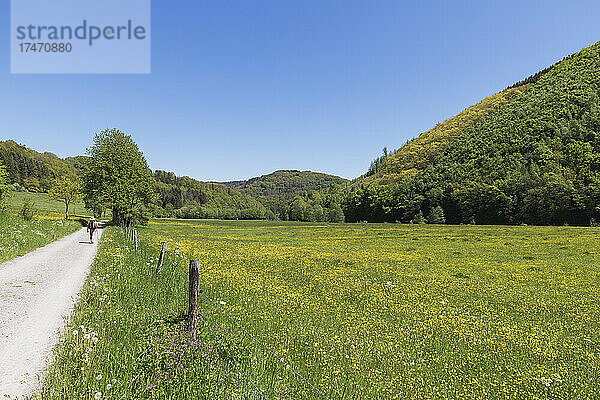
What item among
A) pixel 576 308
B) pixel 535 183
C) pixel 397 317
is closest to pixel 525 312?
pixel 576 308

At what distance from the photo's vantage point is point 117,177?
57.4 meters

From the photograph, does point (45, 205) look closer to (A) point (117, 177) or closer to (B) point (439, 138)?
(A) point (117, 177)

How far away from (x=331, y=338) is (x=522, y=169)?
110m

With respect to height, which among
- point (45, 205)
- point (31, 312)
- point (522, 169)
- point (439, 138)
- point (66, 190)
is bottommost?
point (31, 312)

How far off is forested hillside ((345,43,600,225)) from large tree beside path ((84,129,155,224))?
89.6m

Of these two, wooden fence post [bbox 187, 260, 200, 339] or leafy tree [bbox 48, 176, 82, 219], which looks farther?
leafy tree [bbox 48, 176, 82, 219]

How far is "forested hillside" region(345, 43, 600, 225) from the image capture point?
78.9m

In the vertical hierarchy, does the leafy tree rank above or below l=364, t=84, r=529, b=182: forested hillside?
below

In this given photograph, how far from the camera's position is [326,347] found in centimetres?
880

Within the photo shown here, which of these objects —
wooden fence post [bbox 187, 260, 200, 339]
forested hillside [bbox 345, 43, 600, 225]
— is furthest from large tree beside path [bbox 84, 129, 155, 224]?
forested hillside [bbox 345, 43, 600, 225]

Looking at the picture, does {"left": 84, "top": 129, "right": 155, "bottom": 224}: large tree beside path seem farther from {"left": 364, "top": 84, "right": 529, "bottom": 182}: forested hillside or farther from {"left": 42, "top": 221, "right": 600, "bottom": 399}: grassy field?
{"left": 364, "top": 84, "right": 529, "bottom": 182}: forested hillside

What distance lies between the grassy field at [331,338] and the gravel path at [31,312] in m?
0.43

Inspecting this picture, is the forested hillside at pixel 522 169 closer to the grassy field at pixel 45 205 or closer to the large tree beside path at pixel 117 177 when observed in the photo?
the large tree beside path at pixel 117 177

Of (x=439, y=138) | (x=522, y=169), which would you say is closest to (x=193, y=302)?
(x=522, y=169)
